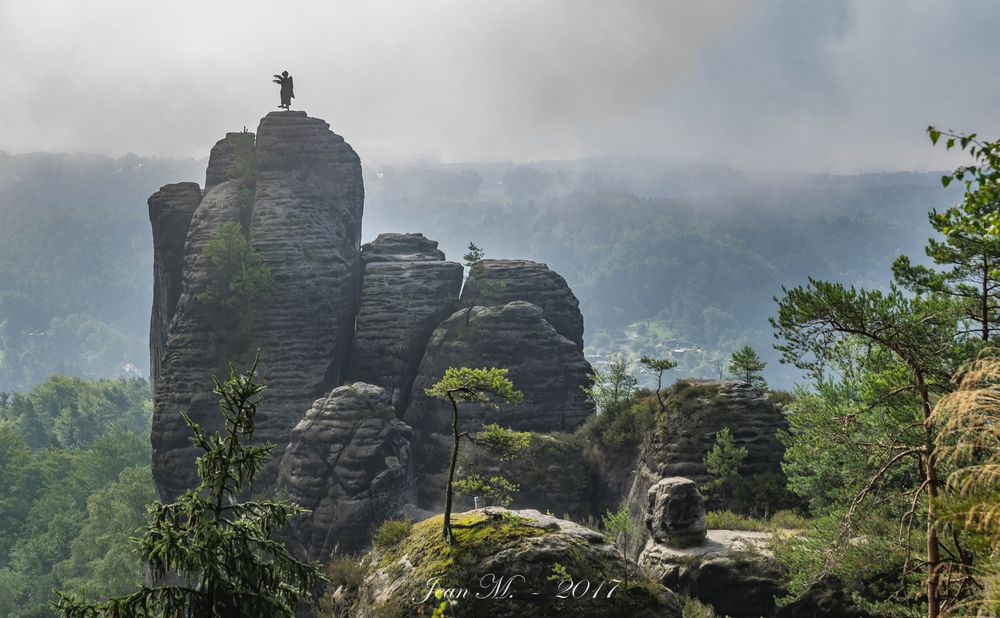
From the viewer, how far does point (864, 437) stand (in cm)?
1680

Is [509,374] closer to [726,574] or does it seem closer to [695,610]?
[726,574]

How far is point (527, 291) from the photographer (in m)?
75.2

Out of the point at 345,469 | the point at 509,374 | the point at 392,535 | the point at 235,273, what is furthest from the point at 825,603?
the point at 235,273

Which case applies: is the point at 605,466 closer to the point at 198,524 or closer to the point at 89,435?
the point at 198,524

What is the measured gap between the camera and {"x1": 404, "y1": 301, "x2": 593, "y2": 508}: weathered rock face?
61.1 metres

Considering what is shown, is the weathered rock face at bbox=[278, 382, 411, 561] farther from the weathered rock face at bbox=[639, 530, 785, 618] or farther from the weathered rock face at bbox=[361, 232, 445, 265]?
the weathered rock face at bbox=[361, 232, 445, 265]

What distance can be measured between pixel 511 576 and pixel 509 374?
45576mm

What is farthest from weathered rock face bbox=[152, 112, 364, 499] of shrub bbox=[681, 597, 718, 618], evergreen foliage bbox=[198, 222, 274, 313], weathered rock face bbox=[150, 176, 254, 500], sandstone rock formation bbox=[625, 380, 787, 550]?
shrub bbox=[681, 597, 718, 618]

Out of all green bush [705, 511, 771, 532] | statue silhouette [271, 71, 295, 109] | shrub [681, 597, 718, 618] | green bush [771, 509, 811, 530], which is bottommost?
shrub [681, 597, 718, 618]

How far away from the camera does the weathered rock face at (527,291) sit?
73.7 metres

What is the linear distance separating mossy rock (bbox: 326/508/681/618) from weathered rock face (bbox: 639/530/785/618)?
7.79 metres

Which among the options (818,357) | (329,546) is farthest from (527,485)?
(818,357)

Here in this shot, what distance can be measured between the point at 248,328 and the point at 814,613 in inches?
2208

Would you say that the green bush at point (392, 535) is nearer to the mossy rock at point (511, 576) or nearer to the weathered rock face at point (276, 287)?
the mossy rock at point (511, 576)
